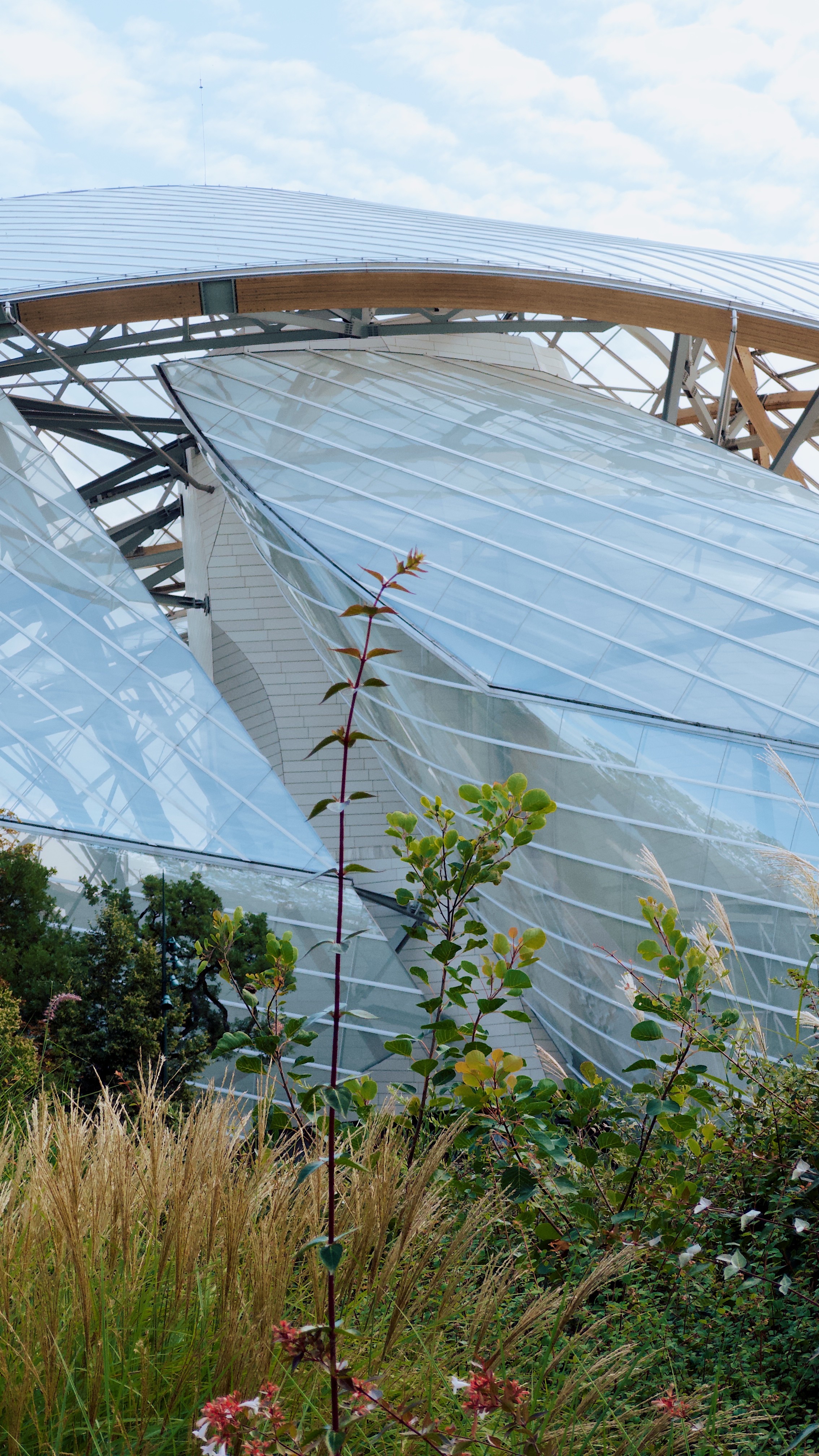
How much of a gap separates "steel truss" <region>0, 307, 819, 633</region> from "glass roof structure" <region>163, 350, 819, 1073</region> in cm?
174

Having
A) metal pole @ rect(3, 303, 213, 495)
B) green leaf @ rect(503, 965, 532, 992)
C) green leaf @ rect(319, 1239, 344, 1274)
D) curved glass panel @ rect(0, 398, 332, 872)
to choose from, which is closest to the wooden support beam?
metal pole @ rect(3, 303, 213, 495)

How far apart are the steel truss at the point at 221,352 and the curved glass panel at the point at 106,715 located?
1943mm

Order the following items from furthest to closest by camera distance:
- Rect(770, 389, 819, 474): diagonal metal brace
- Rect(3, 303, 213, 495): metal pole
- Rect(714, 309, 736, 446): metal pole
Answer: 1. Rect(770, 389, 819, 474): diagonal metal brace
2. Rect(714, 309, 736, 446): metal pole
3. Rect(3, 303, 213, 495): metal pole

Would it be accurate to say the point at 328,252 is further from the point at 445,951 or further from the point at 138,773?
the point at 445,951

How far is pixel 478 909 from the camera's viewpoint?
270 inches

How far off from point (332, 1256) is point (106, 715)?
5.43 metres

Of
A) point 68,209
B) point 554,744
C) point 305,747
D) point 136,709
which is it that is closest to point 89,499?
point 68,209

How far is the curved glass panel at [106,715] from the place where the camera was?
593 cm

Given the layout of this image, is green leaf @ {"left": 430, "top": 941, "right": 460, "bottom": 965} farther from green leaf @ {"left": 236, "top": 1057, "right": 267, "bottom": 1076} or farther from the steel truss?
the steel truss

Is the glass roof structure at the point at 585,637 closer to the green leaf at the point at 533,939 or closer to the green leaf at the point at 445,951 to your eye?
the green leaf at the point at 533,939

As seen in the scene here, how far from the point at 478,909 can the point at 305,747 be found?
3.19 m

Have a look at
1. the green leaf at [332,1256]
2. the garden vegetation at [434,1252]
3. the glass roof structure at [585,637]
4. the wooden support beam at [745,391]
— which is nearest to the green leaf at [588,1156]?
the garden vegetation at [434,1252]

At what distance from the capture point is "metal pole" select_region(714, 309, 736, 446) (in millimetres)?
9352

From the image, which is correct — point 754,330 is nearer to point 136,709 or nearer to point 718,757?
point 718,757
